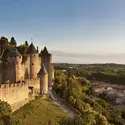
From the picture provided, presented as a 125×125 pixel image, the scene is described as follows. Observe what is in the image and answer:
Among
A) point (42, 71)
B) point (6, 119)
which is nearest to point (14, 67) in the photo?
point (42, 71)

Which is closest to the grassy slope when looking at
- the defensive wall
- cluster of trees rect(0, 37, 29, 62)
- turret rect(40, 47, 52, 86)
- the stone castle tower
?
the defensive wall

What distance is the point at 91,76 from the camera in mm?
135500

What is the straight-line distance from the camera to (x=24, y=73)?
50.4 meters

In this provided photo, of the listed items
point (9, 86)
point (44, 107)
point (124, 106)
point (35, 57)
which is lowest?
point (124, 106)

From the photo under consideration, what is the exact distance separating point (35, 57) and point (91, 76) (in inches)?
3341

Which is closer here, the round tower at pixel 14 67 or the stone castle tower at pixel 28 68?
the round tower at pixel 14 67

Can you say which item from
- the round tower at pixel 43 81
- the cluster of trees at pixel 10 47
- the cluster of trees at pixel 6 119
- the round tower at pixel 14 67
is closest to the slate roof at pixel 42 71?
the round tower at pixel 43 81

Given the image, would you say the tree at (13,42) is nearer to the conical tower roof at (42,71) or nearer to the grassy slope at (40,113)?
the conical tower roof at (42,71)

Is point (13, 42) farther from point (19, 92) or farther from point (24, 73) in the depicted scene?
point (19, 92)

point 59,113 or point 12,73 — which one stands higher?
point 12,73

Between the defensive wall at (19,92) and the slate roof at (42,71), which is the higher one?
the slate roof at (42,71)

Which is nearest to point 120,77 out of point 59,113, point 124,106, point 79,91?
point 124,106

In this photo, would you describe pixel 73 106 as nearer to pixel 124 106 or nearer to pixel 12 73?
pixel 12 73

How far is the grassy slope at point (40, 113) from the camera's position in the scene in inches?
1528
